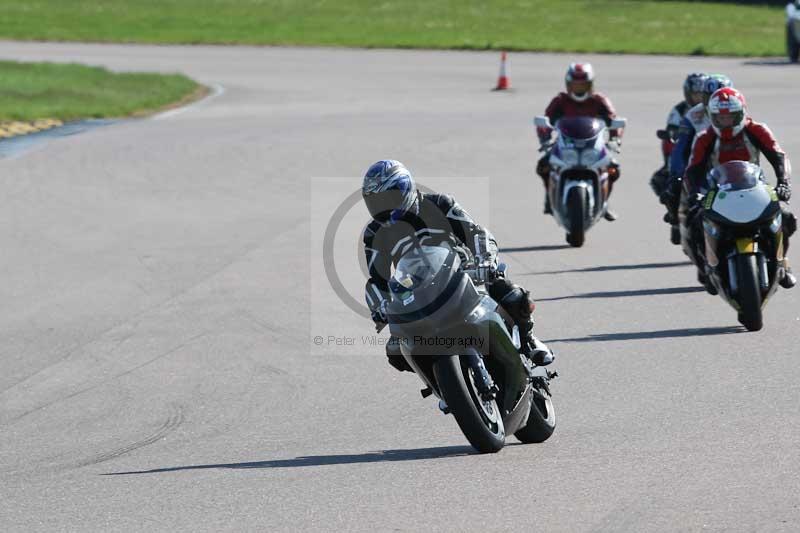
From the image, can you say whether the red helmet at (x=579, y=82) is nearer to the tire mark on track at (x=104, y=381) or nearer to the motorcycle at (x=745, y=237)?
the motorcycle at (x=745, y=237)

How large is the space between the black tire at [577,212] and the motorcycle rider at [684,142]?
1634 mm

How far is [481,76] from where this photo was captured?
36.3 meters

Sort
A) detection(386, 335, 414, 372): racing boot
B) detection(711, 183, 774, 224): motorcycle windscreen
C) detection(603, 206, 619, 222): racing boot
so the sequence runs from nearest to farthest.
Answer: detection(386, 335, 414, 372): racing boot < detection(711, 183, 774, 224): motorcycle windscreen < detection(603, 206, 619, 222): racing boot

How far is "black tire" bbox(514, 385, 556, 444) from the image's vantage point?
8.23 m

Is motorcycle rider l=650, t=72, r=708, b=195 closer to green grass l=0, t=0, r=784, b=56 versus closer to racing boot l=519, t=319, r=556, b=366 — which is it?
racing boot l=519, t=319, r=556, b=366

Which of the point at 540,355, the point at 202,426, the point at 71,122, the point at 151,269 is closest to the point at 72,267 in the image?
the point at 151,269

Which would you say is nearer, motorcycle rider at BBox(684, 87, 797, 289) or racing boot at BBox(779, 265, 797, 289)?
racing boot at BBox(779, 265, 797, 289)

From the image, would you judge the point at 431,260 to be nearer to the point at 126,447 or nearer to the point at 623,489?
the point at 623,489

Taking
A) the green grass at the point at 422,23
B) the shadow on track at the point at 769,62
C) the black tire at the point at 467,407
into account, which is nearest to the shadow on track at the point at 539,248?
the black tire at the point at 467,407

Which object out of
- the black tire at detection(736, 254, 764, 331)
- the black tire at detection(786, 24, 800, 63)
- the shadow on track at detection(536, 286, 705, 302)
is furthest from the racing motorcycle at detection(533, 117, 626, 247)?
the black tire at detection(786, 24, 800, 63)

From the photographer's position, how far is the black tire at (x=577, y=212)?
15734 millimetres

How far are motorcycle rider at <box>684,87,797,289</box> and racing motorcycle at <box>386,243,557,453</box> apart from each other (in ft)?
14.7

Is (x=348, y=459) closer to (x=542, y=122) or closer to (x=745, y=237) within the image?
(x=745, y=237)

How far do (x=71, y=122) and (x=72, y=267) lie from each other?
1367cm
